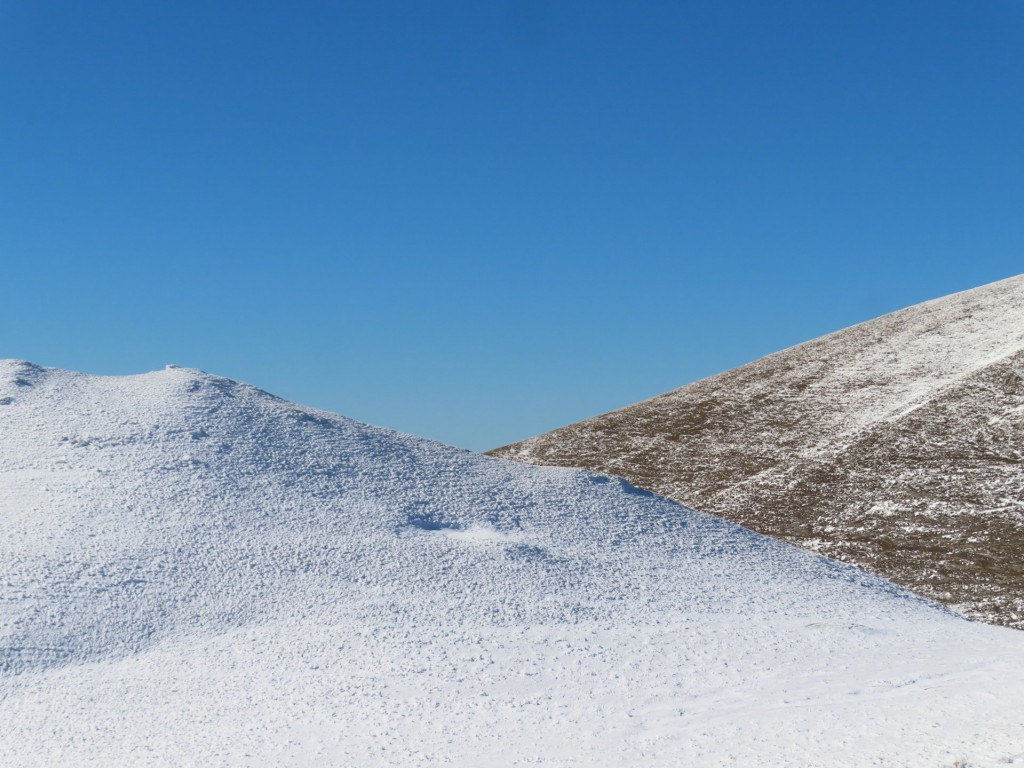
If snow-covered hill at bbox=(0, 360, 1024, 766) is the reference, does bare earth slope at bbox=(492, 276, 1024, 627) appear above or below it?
above

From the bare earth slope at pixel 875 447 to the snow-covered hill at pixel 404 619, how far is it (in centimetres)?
329

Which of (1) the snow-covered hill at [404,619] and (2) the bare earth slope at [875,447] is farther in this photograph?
(2) the bare earth slope at [875,447]

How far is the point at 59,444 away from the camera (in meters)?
12.9

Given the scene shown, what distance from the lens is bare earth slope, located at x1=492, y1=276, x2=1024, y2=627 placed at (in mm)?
15953

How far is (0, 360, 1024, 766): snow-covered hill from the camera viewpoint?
7.17m

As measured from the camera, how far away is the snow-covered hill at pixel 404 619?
7.17 metres

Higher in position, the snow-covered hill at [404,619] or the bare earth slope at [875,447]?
the bare earth slope at [875,447]

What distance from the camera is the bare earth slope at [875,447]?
16.0 meters

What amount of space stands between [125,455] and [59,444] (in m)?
1.15

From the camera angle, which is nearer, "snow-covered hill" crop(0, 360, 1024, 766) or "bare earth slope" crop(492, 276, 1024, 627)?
"snow-covered hill" crop(0, 360, 1024, 766)

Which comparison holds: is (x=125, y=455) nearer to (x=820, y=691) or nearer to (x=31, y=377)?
(x=31, y=377)

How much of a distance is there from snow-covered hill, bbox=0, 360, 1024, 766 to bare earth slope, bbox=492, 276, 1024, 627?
3.29 m

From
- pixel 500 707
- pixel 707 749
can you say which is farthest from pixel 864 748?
pixel 500 707

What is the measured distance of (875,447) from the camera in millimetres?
20891
